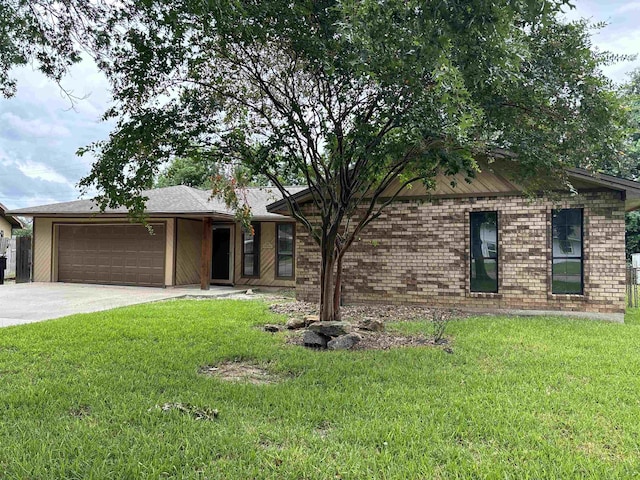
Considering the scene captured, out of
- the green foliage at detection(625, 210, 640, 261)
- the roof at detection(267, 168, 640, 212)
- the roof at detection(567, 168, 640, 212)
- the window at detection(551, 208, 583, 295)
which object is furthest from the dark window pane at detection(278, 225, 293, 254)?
the green foliage at detection(625, 210, 640, 261)

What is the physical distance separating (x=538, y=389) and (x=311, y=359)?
2434 millimetres

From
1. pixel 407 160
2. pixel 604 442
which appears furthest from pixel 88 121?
pixel 604 442

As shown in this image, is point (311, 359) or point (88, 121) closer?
point (311, 359)

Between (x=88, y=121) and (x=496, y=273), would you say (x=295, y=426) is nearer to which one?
(x=88, y=121)

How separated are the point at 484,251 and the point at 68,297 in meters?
10.1

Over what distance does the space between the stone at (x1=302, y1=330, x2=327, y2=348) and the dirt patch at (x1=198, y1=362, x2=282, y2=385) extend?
45.5 inches

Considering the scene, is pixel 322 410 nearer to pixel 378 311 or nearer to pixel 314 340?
pixel 314 340

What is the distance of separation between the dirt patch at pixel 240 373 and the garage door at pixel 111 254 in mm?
9905

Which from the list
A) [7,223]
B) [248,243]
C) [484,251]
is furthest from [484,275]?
[7,223]

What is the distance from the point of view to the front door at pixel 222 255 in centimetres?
1527

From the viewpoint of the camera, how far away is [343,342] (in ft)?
20.1

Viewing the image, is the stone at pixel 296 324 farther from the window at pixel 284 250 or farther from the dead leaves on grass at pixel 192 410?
the window at pixel 284 250

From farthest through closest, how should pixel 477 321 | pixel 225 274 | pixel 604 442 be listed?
pixel 225 274 → pixel 477 321 → pixel 604 442

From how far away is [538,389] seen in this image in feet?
14.1
